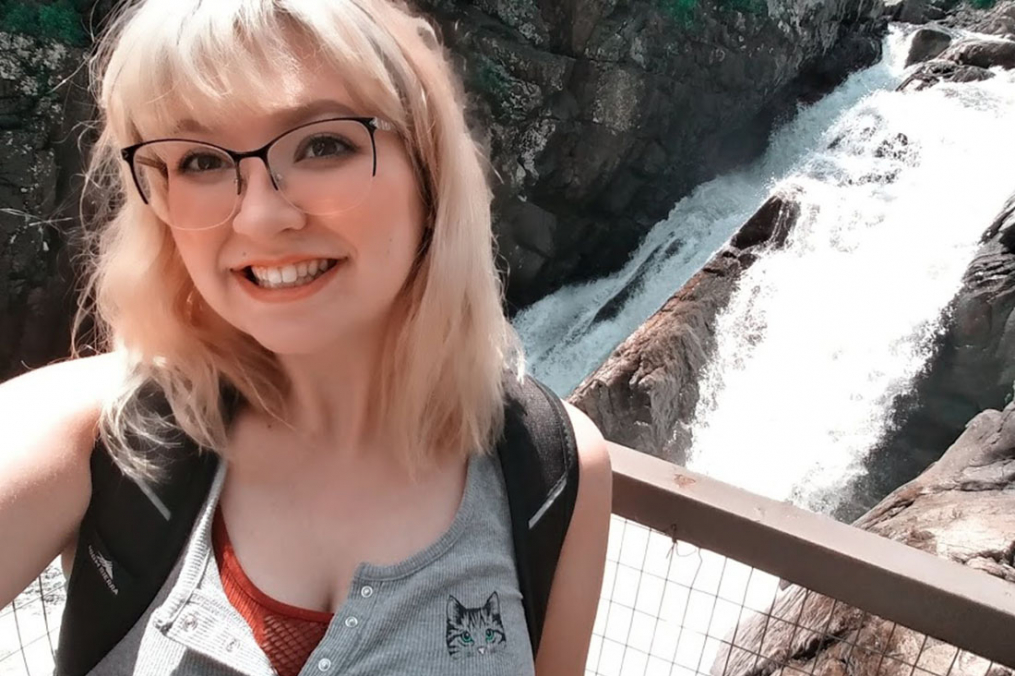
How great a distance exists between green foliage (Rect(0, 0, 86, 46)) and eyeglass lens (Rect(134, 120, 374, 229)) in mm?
7995

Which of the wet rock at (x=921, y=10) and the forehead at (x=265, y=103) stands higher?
the forehead at (x=265, y=103)

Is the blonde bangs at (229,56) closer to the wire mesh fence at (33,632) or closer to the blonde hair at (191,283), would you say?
the blonde hair at (191,283)

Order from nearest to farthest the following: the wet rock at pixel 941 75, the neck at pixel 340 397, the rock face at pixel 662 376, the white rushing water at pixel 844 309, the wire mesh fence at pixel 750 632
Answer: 1. the neck at pixel 340 397
2. the wire mesh fence at pixel 750 632
3. the rock face at pixel 662 376
4. the white rushing water at pixel 844 309
5. the wet rock at pixel 941 75

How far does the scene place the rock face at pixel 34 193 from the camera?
23.0 ft

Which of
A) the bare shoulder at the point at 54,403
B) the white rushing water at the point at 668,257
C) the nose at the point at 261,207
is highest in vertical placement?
the nose at the point at 261,207

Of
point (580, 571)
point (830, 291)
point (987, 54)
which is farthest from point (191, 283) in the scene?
point (987, 54)

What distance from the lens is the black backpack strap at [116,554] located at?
0.82m

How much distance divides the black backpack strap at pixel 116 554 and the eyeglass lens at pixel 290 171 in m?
0.30

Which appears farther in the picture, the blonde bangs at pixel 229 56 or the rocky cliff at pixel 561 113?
the rocky cliff at pixel 561 113

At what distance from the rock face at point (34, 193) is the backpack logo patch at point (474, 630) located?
24.3 ft

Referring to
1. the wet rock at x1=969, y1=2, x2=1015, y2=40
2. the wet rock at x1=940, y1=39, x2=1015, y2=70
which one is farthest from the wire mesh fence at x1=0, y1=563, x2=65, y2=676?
the wet rock at x1=969, y1=2, x2=1015, y2=40

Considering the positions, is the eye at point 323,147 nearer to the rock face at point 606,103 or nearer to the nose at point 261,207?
the nose at point 261,207

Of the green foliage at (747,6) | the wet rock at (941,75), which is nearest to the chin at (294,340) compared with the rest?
the green foliage at (747,6)

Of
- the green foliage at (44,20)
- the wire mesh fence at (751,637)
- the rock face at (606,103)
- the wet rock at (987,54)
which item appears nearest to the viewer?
the wire mesh fence at (751,637)
